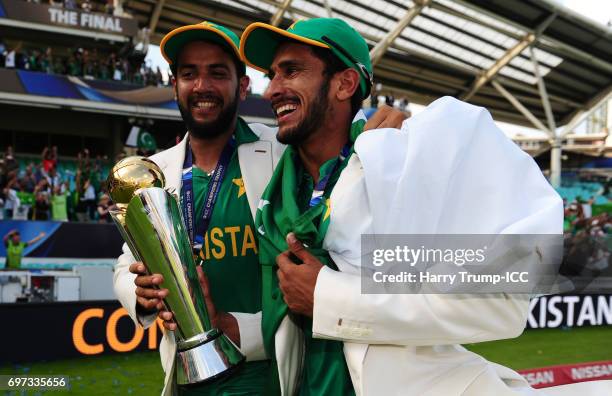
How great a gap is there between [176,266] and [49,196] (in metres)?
14.0

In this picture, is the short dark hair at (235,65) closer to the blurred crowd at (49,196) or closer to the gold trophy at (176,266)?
the gold trophy at (176,266)

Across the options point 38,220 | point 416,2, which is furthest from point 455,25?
point 38,220

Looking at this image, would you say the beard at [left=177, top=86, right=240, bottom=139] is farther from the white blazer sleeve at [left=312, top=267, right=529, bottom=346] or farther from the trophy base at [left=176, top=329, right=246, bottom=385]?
the white blazer sleeve at [left=312, top=267, right=529, bottom=346]

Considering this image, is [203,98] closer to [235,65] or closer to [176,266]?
[235,65]

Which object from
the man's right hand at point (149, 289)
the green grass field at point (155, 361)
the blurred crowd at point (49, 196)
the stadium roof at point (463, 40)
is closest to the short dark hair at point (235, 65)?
the man's right hand at point (149, 289)

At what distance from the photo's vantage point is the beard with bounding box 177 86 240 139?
2.45m

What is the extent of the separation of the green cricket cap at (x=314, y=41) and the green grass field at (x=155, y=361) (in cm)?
494

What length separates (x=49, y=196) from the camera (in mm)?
14602

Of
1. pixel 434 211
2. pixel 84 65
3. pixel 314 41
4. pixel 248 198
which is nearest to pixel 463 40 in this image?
pixel 84 65

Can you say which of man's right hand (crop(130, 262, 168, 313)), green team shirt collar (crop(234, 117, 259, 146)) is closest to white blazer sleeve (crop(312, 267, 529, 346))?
man's right hand (crop(130, 262, 168, 313))

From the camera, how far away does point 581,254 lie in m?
14.1

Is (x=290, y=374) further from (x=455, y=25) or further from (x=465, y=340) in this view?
(x=455, y=25)

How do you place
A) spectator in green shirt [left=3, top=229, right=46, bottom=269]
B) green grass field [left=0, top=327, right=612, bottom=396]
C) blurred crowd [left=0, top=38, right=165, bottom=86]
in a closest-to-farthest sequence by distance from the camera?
green grass field [left=0, top=327, right=612, bottom=396]
spectator in green shirt [left=3, top=229, right=46, bottom=269]
blurred crowd [left=0, top=38, right=165, bottom=86]

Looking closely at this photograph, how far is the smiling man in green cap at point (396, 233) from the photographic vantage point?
1481 mm
